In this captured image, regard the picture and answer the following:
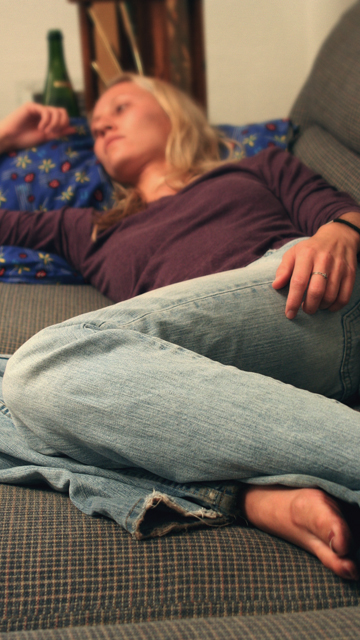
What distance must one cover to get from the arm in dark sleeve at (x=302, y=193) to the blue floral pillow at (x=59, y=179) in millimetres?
241

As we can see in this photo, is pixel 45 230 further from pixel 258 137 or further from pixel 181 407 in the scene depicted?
pixel 181 407

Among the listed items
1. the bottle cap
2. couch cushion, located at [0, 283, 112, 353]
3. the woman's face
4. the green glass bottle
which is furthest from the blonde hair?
the bottle cap

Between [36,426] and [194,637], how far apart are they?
314mm

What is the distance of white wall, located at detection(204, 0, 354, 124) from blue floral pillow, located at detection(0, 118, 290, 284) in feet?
1.88

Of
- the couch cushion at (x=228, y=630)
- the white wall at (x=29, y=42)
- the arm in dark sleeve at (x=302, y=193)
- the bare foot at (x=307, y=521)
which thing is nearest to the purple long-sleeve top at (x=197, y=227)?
the arm in dark sleeve at (x=302, y=193)

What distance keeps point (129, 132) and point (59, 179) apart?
221 mm

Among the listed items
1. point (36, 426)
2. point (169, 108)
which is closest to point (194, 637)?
point (36, 426)

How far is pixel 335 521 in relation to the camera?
0.49m

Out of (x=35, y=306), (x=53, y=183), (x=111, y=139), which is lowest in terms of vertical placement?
(x=35, y=306)

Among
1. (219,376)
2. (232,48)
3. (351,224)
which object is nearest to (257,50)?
(232,48)

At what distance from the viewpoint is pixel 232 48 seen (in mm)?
1924

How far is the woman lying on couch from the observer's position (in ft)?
1.82

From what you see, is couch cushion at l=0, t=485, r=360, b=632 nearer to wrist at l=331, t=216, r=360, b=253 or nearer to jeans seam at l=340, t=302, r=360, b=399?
jeans seam at l=340, t=302, r=360, b=399

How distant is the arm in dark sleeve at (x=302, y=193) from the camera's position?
3.18ft
